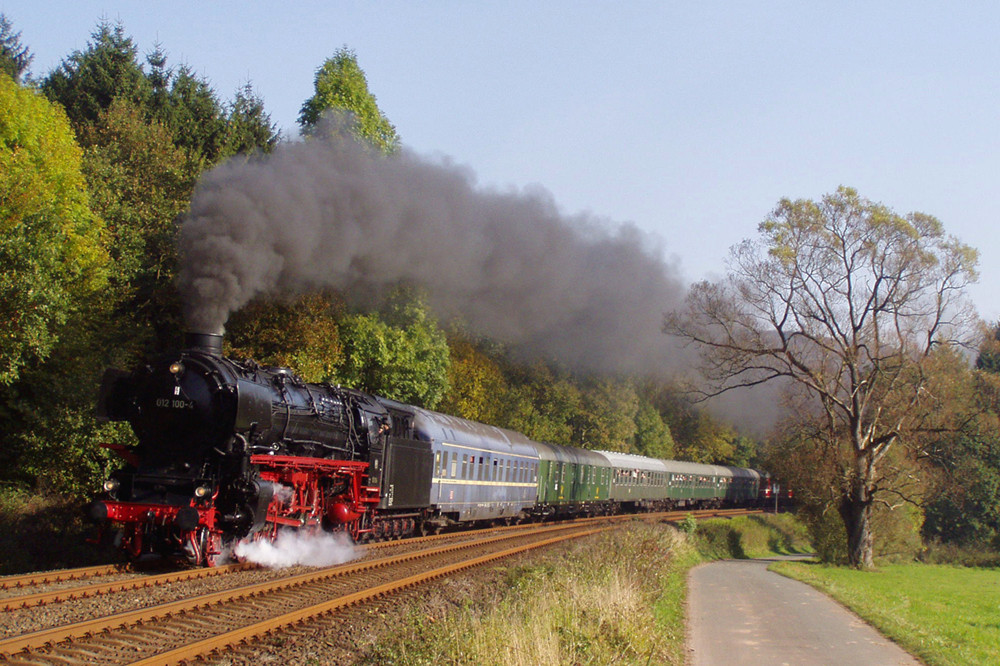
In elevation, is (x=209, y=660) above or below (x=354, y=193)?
below

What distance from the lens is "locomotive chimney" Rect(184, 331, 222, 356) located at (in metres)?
12.0

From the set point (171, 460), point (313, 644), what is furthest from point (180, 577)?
point (313, 644)

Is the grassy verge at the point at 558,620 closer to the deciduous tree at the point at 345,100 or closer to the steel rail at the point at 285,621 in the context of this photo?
the steel rail at the point at 285,621

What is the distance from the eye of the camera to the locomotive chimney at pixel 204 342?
39.4ft

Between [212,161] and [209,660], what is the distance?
101 feet

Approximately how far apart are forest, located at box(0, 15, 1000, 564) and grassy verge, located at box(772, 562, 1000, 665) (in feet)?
7.65

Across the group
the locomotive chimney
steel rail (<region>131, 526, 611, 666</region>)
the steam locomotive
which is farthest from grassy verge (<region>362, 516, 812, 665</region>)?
the locomotive chimney

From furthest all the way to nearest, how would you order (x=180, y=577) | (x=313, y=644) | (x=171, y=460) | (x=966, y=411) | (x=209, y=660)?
(x=966, y=411), (x=171, y=460), (x=180, y=577), (x=313, y=644), (x=209, y=660)

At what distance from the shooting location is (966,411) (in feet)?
88.1

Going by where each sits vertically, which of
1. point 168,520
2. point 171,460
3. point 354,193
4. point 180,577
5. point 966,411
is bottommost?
point 180,577

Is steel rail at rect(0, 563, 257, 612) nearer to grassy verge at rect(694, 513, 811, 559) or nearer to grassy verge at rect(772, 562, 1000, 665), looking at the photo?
grassy verge at rect(772, 562, 1000, 665)

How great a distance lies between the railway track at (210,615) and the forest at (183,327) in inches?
184

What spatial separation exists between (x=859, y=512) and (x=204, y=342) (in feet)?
66.7

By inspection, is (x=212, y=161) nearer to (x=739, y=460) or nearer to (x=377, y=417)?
(x=377, y=417)
